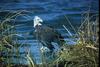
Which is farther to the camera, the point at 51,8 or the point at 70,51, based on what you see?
the point at 51,8

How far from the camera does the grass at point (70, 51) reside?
321 centimetres

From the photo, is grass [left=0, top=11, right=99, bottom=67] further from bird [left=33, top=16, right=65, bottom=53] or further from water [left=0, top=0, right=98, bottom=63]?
water [left=0, top=0, right=98, bottom=63]

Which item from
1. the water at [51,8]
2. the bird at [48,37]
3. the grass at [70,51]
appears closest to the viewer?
the grass at [70,51]

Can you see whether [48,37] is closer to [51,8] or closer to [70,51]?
[70,51]

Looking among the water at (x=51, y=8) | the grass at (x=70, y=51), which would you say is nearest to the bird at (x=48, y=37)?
the grass at (x=70, y=51)

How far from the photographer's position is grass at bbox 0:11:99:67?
3205 mm

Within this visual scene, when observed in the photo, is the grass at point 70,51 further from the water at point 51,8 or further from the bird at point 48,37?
the water at point 51,8

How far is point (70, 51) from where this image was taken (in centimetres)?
339

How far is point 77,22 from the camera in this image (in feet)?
19.4

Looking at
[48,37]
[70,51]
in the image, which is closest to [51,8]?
[48,37]

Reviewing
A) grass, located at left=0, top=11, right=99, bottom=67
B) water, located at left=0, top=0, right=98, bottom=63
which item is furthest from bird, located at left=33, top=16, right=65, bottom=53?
water, located at left=0, top=0, right=98, bottom=63

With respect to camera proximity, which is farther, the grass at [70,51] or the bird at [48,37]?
the bird at [48,37]

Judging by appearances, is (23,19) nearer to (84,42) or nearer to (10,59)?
(10,59)

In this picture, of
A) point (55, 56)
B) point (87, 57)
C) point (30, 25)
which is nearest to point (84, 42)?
point (87, 57)
